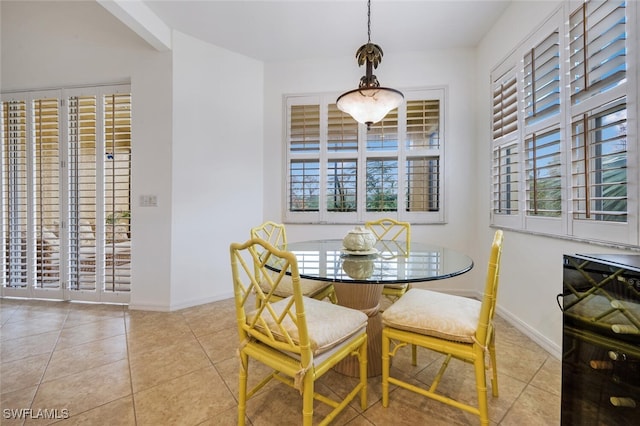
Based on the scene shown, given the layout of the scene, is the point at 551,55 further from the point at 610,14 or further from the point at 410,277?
the point at 410,277

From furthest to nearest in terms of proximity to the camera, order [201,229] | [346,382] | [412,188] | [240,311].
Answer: [412,188], [201,229], [346,382], [240,311]

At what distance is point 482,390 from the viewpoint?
1090 mm

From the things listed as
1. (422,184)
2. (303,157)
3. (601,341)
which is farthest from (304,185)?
(601,341)

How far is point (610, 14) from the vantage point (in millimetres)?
1381

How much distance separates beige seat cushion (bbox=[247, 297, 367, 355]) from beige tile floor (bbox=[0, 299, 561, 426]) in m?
0.46

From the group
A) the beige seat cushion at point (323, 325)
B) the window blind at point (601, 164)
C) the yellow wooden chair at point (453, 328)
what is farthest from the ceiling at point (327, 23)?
the beige seat cushion at point (323, 325)

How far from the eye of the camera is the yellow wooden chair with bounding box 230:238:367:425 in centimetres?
99

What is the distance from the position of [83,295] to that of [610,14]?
15.8 ft

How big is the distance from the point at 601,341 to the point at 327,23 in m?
2.99

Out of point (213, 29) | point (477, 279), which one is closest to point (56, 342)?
point (213, 29)

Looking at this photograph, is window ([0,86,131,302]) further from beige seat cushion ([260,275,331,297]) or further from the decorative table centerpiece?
the decorative table centerpiece

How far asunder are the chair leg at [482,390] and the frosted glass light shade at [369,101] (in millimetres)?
1533

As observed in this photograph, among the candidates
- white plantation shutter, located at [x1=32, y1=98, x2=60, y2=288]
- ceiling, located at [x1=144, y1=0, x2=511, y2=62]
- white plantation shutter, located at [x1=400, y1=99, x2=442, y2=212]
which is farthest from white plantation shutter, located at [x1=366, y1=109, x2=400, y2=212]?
white plantation shutter, located at [x1=32, y1=98, x2=60, y2=288]

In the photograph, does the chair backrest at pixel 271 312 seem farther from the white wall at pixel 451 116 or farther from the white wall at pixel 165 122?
the white wall at pixel 451 116
